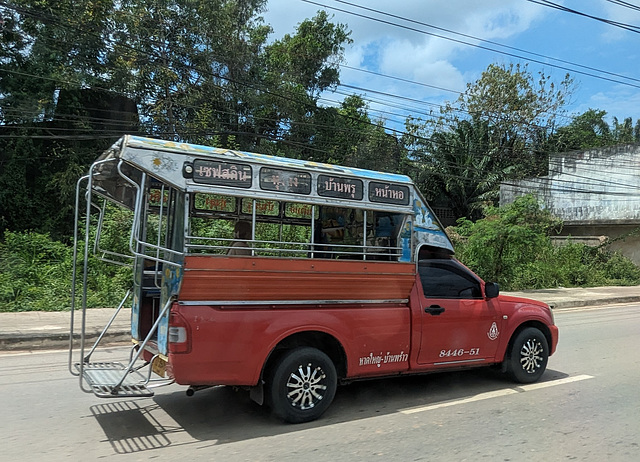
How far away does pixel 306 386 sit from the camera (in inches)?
187

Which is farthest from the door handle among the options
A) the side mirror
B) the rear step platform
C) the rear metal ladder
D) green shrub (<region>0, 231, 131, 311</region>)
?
green shrub (<region>0, 231, 131, 311</region>)

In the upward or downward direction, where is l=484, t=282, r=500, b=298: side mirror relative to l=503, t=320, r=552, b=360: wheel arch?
upward

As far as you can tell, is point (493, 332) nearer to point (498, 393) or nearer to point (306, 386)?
point (498, 393)

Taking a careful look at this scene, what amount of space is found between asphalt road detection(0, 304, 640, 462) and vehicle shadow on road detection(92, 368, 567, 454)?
12 millimetres

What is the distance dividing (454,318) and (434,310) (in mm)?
293

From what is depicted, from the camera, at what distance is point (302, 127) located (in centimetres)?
2569

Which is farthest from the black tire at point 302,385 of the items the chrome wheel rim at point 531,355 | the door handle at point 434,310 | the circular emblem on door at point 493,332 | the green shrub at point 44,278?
the green shrub at point 44,278

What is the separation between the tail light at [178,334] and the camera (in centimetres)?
421

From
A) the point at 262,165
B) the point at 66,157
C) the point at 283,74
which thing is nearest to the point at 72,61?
the point at 66,157

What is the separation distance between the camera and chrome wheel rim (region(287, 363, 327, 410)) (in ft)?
15.4

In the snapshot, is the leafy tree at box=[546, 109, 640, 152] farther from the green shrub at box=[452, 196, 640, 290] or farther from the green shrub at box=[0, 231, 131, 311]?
the green shrub at box=[0, 231, 131, 311]

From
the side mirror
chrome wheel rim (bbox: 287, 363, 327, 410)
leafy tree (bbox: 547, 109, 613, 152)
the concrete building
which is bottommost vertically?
chrome wheel rim (bbox: 287, 363, 327, 410)

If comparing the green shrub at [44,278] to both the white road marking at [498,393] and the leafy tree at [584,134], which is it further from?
the leafy tree at [584,134]

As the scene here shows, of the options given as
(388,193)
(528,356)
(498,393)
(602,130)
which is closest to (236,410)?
(388,193)
